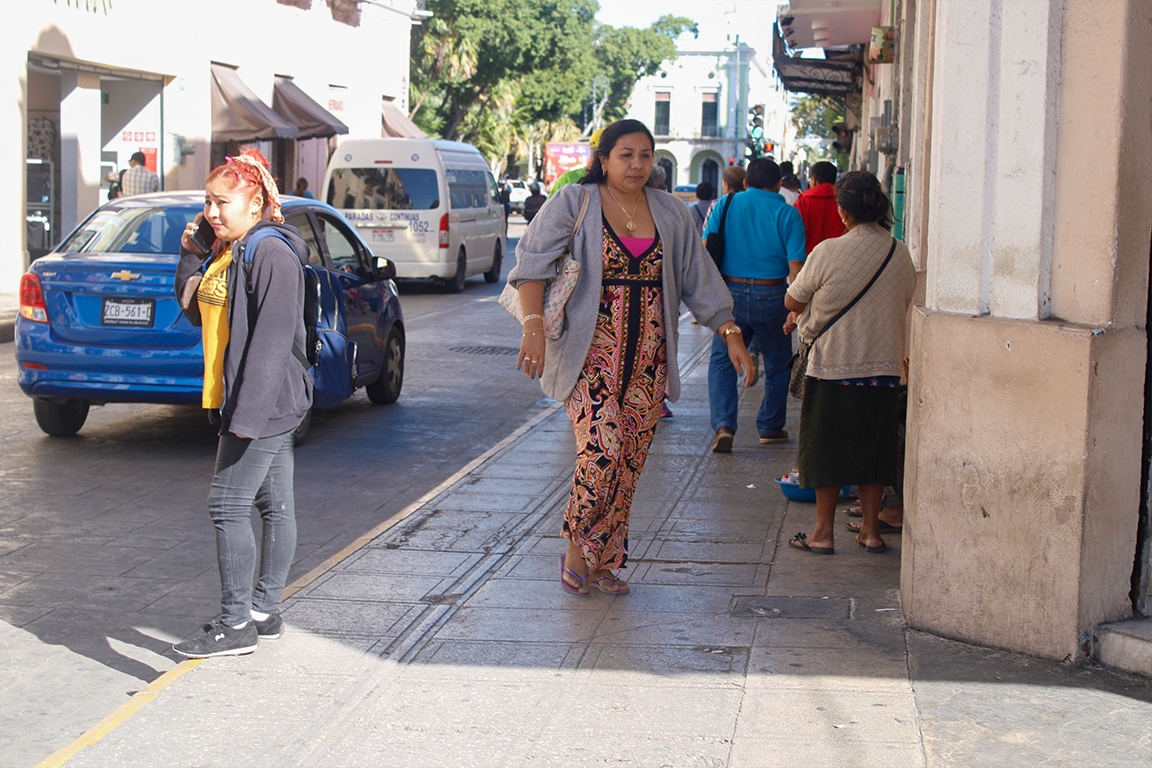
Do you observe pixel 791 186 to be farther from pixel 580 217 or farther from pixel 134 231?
pixel 580 217

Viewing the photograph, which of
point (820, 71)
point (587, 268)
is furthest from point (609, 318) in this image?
point (820, 71)

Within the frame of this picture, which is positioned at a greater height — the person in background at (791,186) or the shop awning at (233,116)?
the shop awning at (233,116)

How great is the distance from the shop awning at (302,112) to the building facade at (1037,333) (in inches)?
918

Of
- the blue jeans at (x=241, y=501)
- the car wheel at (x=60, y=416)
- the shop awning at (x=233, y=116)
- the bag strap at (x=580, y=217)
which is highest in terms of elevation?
the shop awning at (x=233, y=116)

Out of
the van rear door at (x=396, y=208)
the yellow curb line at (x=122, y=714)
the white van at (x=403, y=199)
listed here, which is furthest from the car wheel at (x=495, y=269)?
the yellow curb line at (x=122, y=714)

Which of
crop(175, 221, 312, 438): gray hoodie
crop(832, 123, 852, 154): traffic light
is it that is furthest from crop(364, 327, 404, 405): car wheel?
crop(832, 123, 852, 154): traffic light

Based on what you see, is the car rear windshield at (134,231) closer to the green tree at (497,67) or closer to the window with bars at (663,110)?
the green tree at (497,67)

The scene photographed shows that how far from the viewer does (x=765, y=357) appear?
8.60 meters

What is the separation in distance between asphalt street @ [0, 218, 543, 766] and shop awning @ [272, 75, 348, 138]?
15215mm

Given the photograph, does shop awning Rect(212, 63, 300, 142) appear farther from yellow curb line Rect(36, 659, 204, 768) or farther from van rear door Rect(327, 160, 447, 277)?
yellow curb line Rect(36, 659, 204, 768)

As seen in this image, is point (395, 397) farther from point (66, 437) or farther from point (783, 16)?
point (783, 16)

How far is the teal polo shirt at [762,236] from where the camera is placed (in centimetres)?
834

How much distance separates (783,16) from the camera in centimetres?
1423

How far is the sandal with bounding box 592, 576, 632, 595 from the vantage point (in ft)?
17.1
